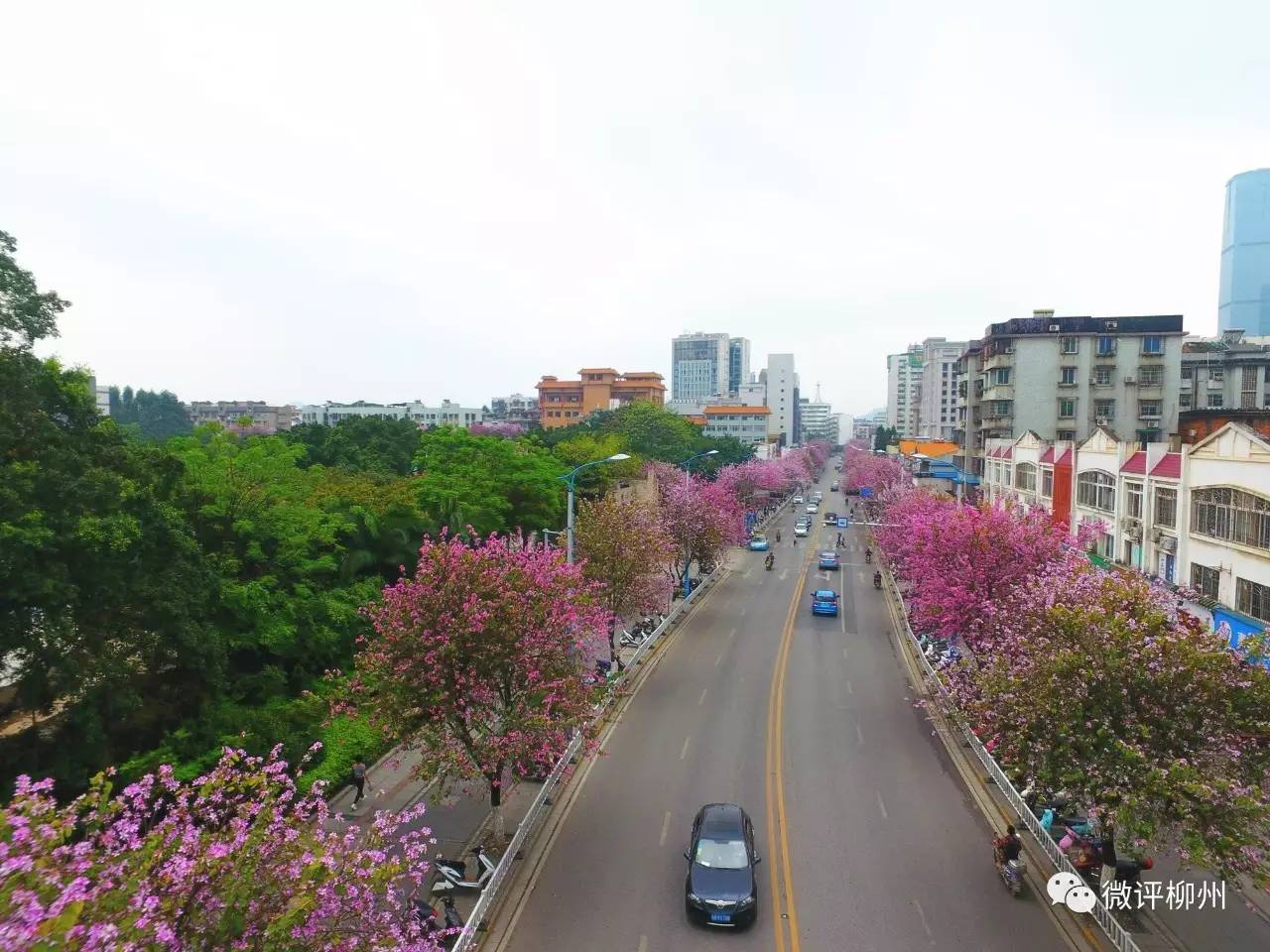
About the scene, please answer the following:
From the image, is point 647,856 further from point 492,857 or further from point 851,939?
point 851,939

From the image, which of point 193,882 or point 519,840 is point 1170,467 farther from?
point 193,882

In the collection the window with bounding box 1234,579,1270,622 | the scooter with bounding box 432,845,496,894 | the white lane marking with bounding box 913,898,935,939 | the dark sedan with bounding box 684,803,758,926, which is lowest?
the white lane marking with bounding box 913,898,935,939

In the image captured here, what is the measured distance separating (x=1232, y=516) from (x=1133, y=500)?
7.81 metres

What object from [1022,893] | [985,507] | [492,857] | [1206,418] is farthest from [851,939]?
[1206,418]

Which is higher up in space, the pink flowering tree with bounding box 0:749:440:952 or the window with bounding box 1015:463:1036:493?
the window with bounding box 1015:463:1036:493

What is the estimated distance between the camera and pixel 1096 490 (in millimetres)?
36969

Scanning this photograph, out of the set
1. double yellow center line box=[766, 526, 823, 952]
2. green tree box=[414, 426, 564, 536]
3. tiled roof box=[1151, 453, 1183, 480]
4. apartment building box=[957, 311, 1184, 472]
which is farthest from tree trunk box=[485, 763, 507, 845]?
apartment building box=[957, 311, 1184, 472]

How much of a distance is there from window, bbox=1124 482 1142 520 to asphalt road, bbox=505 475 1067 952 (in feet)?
42.5

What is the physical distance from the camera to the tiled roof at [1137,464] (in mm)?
31766

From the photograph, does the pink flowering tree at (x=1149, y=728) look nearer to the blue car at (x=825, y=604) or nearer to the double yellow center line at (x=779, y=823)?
the double yellow center line at (x=779, y=823)

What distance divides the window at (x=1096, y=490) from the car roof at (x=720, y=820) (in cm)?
2777

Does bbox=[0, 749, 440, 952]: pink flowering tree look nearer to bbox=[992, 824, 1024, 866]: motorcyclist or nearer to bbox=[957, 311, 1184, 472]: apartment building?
bbox=[992, 824, 1024, 866]: motorcyclist

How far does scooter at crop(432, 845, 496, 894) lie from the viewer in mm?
14109

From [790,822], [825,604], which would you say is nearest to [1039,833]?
[790,822]
